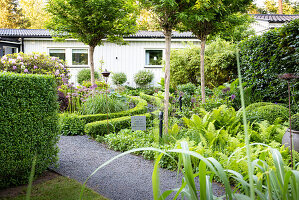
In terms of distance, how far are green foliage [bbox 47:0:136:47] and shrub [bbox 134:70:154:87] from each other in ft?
24.5

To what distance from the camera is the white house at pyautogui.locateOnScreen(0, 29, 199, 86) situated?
633 inches

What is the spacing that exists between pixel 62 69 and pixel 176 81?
201 inches

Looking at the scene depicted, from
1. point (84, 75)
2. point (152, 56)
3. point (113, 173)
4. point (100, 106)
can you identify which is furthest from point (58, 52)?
point (113, 173)

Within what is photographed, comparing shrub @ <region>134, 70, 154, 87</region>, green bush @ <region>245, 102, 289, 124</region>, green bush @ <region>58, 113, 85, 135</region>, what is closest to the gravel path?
green bush @ <region>58, 113, 85, 135</region>

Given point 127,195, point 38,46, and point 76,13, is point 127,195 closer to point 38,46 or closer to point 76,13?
point 76,13

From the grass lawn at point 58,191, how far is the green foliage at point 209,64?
7.19 metres

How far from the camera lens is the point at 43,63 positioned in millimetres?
9805

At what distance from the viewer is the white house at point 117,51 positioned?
16078 millimetres

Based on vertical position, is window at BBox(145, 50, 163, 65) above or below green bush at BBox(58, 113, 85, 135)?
above

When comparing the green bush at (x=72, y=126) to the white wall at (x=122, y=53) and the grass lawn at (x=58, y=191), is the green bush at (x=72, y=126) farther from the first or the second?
the white wall at (x=122, y=53)

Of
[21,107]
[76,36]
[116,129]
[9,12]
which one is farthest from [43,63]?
[9,12]

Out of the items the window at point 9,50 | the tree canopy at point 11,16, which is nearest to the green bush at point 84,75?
the window at point 9,50

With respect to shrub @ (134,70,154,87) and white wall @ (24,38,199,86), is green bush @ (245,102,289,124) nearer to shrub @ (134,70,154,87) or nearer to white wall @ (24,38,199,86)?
shrub @ (134,70,154,87)

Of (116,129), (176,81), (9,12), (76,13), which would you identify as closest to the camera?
(116,129)
